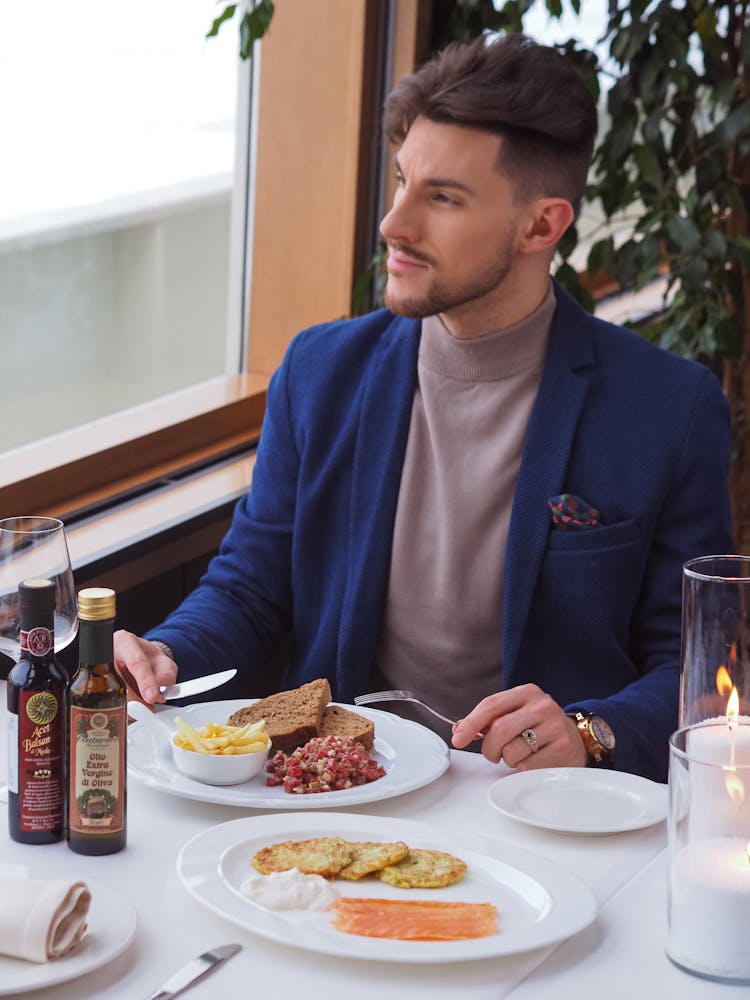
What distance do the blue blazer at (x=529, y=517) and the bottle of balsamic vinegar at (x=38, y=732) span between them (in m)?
0.51

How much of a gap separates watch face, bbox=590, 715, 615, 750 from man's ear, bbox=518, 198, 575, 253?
75 centimetres

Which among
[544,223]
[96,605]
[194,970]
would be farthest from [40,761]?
[544,223]

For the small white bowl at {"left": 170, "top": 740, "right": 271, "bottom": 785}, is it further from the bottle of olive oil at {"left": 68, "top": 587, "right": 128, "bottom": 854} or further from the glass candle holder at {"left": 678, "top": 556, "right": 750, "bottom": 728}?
the glass candle holder at {"left": 678, "top": 556, "right": 750, "bottom": 728}

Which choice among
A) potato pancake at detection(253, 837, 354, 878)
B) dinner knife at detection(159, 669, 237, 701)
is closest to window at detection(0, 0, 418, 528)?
dinner knife at detection(159, 669, 237, 701)

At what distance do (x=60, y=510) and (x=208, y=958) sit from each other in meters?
1.48

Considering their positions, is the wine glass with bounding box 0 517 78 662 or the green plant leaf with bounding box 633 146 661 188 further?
the green plant leaf with bounding box 633 146 661 188

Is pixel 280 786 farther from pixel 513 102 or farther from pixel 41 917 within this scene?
pixel 513 102

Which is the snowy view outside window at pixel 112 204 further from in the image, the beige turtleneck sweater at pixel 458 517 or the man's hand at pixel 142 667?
the man's hand at pixel 142 667

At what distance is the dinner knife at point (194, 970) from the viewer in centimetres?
98

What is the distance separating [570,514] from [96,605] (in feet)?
2.88

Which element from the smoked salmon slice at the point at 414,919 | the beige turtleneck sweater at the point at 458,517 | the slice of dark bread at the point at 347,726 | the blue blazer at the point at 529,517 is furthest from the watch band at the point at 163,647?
the smoked salmon slice at the point at 414,919

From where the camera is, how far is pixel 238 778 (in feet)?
4.46

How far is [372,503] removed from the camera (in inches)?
77.0

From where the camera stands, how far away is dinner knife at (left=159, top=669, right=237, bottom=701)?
1.50 meters
